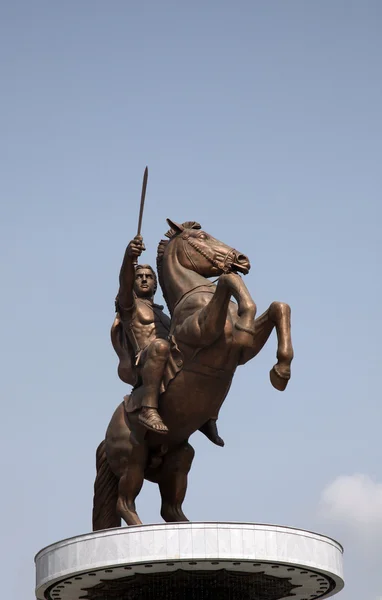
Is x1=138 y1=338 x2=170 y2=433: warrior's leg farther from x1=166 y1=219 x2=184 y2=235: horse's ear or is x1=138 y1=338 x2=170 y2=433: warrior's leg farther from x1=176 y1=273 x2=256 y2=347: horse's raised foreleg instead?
x1=166 y1=219 x2=184 y2=235: horse's ear

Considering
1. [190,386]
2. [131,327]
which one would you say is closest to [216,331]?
[190,386]

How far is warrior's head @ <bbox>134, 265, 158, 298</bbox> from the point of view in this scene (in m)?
23.8

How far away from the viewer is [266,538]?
20.3m

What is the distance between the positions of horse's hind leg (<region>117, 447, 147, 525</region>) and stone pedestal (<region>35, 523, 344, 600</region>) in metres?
1.33

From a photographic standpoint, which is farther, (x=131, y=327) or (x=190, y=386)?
(x=131, y=327)

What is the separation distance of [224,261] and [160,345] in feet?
5.94

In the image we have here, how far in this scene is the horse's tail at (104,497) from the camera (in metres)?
23.1

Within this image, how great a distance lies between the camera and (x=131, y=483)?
22469 mm

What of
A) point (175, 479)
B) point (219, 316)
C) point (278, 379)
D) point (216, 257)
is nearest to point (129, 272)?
point (216, 257)

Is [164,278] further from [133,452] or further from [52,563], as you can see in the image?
[52,563]

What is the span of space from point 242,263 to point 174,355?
1.93 metres

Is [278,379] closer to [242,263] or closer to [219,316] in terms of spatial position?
[219,316]

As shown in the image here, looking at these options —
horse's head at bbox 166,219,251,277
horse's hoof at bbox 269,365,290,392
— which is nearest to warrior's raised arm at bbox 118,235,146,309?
horse's head at bbox 166,219,251,277

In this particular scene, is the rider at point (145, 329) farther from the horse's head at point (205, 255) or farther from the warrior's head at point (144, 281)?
the horse's head at point (205, 255)
